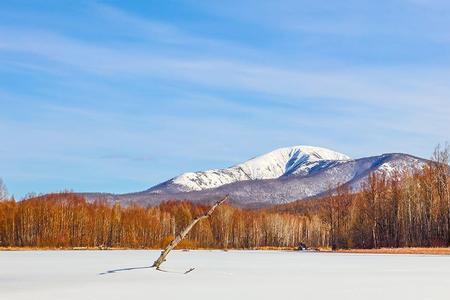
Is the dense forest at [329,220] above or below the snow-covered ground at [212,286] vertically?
above

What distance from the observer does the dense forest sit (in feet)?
216

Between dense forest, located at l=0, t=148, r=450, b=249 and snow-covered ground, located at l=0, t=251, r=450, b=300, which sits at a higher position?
dense forest, located at l=0, t=148, r=450, b=249

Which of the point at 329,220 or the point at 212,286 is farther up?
the point at 329,220

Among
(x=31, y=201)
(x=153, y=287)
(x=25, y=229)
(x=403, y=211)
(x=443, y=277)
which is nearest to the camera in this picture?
(x=153, y=287)

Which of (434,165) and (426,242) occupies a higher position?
(434,165)

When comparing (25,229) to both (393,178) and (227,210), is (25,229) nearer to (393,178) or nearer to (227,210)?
(227,210)

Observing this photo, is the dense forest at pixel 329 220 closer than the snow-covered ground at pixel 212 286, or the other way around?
the snow-covered ground at pixel 212 286

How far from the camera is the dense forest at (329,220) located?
65.8m

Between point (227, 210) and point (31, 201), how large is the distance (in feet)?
102

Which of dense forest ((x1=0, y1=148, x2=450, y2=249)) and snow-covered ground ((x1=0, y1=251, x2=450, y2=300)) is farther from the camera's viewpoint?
dense forest ((x1=0, y1=148, x2=450, y2=249))

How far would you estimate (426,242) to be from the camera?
63062 millimetres

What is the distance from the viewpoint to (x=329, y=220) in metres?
76.4

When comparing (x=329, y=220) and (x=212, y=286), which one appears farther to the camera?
(x=329, y=220)

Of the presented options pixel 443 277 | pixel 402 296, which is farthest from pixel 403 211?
pixel 402 296
